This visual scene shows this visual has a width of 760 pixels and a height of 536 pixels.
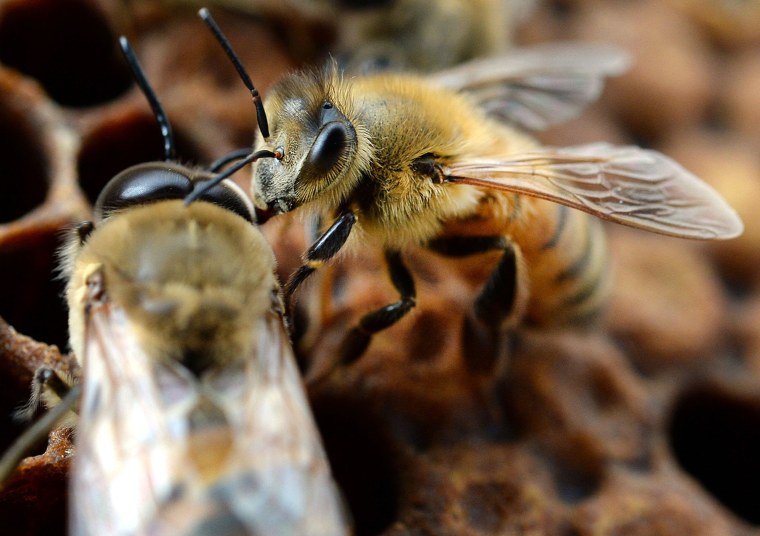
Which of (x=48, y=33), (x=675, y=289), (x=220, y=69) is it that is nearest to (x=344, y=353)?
(x=220, y=69)

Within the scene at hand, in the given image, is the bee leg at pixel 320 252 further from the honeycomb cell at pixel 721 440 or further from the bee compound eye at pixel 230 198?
A: the honeycomb cell at pixel 721 440

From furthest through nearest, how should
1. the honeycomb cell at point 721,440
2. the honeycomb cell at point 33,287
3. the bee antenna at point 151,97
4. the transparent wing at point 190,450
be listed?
the honeycomb cell at point 721,440 → the honeycomb cell at point 33,287 → the bee antenna at point 151,97 → the transparent wing at point 190,450

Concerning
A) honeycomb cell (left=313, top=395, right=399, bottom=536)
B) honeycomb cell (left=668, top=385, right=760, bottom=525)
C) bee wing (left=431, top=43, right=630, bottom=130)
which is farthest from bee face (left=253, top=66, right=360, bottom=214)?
honeycomb cell (left=668, top=385, right=760, bottom=525)

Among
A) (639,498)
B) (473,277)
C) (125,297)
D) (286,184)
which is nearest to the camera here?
(125,297)

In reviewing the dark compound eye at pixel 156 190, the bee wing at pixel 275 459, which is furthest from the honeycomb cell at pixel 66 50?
the bee wing at pixel 275 459

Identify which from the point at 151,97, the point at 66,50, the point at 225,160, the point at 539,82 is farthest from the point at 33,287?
the point at 539,82

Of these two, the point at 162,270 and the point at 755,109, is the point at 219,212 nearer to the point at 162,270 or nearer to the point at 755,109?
the point at 162,270
